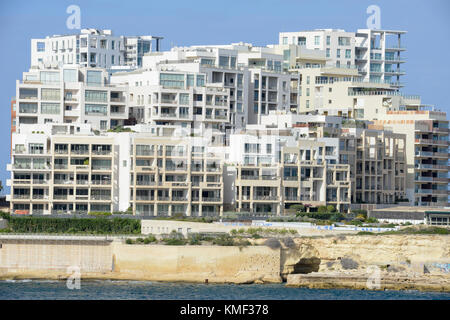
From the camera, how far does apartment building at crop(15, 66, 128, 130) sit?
146125 mm

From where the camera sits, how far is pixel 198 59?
159000mm

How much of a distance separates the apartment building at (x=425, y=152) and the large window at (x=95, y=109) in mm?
32528

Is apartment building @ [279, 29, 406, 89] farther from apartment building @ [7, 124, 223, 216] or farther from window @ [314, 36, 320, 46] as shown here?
apartment building @ [7, 124, 223, 216]

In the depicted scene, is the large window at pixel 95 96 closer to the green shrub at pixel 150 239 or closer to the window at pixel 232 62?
the window at pixel 232 62

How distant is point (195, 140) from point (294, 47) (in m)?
48.3

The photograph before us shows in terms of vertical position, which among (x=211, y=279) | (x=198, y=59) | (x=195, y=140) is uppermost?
(x=198, y=59)

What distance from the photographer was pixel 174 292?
326ft

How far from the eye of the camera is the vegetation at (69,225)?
11819cm

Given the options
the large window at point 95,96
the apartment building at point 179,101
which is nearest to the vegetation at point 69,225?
the apartment building at point 179,101

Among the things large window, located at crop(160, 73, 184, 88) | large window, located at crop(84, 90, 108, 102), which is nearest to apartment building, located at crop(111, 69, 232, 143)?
large window, located at crop(160, 73, 184, 88)
